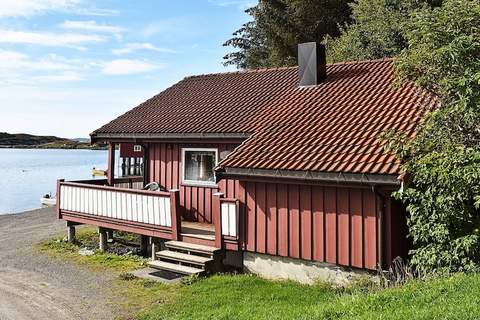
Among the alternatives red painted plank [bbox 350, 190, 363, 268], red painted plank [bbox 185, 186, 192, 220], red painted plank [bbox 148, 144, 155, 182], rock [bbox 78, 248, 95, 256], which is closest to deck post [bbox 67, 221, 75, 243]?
rock [bbox 78, 248, 95, 256]

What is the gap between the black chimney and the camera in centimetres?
1327

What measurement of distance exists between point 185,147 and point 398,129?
20.8ft

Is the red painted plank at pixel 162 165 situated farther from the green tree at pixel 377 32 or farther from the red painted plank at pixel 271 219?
the green tree at pixel 377 32

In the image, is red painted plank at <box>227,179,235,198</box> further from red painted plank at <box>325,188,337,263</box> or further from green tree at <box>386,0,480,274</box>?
green tree at <box>386,0,480,274</box>

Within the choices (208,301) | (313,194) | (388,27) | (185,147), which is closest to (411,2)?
(388,27)

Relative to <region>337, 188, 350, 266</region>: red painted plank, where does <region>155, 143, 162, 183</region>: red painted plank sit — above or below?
above

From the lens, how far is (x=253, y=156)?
1015cm

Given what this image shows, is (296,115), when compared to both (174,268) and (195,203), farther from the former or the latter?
(174,268)

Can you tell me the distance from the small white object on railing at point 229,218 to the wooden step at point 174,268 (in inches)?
42.1

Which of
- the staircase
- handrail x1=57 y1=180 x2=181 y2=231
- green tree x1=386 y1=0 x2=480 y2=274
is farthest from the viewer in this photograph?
handrail x1=57 y1=180 x2=181 y2=231

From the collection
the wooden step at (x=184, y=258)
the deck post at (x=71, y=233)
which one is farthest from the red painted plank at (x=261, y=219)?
the deck post at (x=71, y=233)

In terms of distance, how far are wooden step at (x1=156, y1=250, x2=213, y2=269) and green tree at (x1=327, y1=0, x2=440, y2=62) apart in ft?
45.9

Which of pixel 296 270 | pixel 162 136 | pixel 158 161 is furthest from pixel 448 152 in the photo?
pixel 158 161

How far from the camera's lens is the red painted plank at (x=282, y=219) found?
31.7 feet
